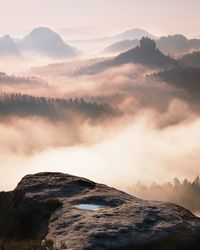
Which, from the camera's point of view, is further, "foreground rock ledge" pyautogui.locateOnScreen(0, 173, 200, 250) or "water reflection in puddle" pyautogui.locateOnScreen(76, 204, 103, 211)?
"water reflection in puddle" pyautogui.locateOnScreen(76, 204, 103, 211)

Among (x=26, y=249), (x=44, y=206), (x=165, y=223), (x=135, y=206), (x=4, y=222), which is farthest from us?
(x=4, y=222)

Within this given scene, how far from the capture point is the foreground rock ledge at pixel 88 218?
948 inches

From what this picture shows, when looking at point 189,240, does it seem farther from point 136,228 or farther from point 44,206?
point 44,206

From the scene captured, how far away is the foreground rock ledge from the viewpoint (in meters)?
24.1

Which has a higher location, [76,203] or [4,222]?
[76,203]

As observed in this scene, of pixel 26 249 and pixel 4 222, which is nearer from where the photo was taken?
pixel 26 249

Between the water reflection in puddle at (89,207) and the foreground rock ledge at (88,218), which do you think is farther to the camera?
the water reflection in puddle at (89,207)

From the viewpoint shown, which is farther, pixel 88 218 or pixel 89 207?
pixel 89 207

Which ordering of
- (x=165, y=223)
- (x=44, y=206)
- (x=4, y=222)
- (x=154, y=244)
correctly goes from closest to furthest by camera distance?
(x=154, y=244), (x=165, y=223), (x=44, y=206), (x=4, y=222)

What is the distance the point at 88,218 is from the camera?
25.9 m

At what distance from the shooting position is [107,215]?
26375 mm

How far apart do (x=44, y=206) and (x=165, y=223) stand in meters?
8.16

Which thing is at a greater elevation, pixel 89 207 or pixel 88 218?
pixel 88 218

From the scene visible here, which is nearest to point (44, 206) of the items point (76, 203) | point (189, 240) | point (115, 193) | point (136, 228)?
point (76, 203)
